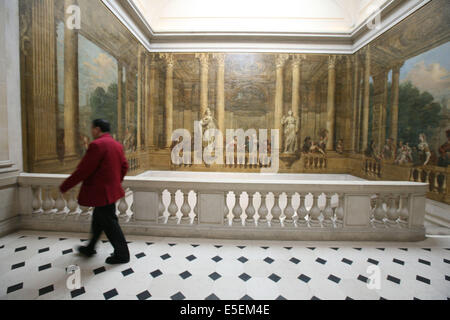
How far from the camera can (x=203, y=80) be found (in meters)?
11.1

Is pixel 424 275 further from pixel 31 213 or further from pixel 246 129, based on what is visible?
pixel 246 129

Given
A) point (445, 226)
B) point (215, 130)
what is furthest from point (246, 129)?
point (445, 226)

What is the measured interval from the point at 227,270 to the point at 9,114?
17.1ft

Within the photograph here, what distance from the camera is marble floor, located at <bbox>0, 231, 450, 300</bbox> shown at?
2354 mm

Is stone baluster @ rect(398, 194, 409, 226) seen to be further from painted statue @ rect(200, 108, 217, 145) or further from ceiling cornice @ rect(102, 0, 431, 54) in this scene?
ceiling cornice @ rect(102, 0, 431, 54)

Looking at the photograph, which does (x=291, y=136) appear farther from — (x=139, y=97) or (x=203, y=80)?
(x=139, y=97)

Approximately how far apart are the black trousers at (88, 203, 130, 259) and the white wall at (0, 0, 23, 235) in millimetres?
2425

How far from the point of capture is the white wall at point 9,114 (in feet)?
12.4

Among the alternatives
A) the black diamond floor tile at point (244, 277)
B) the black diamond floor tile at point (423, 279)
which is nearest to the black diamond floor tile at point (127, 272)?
the black diamond floor tile at point (244, 277)

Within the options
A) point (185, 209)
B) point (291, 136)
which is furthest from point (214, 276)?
point (291, 136)

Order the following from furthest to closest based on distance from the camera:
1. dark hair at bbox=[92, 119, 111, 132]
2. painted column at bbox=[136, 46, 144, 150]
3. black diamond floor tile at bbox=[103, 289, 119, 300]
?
1. painted column at bbox=[136, 46, 144, 150]
2. dark hair at bbox=[92, 119, 111, 132]
3. black diamond floor tile at bbox=[103, 289, 119, 300]

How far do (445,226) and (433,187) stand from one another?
176 centimetres

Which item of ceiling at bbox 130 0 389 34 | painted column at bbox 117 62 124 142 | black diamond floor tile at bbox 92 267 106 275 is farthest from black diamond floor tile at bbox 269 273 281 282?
ceiling at bbox 130 0 389 34

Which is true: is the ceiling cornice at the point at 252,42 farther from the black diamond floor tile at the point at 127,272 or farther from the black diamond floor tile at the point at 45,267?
the black diamond floor tile at the point at 127,272
